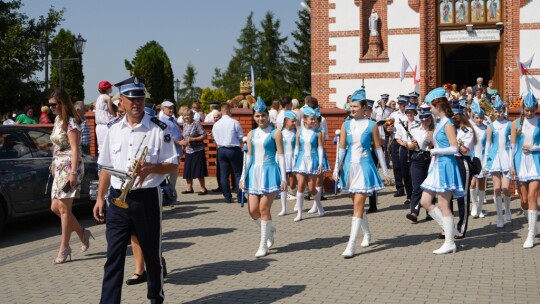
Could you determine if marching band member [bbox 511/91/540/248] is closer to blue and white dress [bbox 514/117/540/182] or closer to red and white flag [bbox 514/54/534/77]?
blue and white dress [bbox 514/117/540/182]

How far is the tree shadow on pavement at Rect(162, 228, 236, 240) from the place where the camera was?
10742 millimetres

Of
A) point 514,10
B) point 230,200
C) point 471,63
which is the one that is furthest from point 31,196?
point 471,63

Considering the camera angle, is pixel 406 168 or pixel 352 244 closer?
pixel 352 244

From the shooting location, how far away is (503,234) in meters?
10.3

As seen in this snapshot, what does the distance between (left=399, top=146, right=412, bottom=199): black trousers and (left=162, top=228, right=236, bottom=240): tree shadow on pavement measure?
3.56 meters

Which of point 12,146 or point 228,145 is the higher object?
point 12,146

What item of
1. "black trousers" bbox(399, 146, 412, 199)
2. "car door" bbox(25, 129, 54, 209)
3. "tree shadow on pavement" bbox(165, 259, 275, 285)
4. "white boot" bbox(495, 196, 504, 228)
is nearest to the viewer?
"tree shadow on pavement" bbox(165, 259, 275, 285)

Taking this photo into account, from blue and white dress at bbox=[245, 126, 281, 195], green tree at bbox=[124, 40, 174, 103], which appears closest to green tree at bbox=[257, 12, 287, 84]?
green tree at bbox=[124, 40, 174, 103]

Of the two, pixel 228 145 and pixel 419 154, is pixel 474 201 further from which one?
pixel 228 145

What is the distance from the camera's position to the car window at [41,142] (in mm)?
11625

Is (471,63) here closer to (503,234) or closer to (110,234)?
(503,234)

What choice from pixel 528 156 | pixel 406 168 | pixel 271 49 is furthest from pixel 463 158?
pixel 271 49

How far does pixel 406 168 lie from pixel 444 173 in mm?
4112

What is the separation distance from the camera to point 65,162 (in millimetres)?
9023
